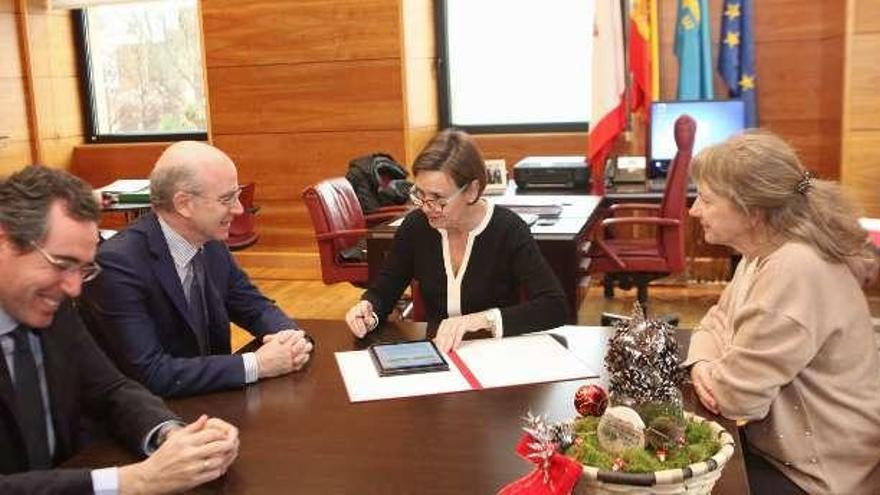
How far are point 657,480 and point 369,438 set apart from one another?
62 centimetres

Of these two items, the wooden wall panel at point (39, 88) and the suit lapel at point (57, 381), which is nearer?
the suit lapel at point (57, 381)

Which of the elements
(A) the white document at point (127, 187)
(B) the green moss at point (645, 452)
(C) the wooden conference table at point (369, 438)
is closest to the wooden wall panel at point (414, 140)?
(A) the white document at point (127, 187)

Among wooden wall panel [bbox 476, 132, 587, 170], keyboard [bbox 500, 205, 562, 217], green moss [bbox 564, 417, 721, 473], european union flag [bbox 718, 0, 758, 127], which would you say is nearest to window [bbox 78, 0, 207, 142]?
wooden wall panel [bbox 476, 132, 587, 170]

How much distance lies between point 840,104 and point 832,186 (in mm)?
3712

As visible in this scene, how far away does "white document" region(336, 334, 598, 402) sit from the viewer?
188 cm

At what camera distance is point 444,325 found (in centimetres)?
220

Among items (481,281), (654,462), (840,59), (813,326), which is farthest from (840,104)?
(654,462)

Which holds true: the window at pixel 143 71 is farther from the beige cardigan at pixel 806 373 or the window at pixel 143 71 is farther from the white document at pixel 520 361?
the beige cardigan at pixel 806 373

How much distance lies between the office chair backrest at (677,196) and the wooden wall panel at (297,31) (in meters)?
2.32

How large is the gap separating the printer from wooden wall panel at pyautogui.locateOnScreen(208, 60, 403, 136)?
Answer: 4.15 ft

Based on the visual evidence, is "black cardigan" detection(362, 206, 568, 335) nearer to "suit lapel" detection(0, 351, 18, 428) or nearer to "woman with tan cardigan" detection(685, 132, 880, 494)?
"woman with tan cardigan" detection(685, 132, 880, 494)

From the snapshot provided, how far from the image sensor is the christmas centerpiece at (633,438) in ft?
3.96

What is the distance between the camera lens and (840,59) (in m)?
5.12

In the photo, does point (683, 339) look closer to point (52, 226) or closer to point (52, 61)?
point (52, 226)
